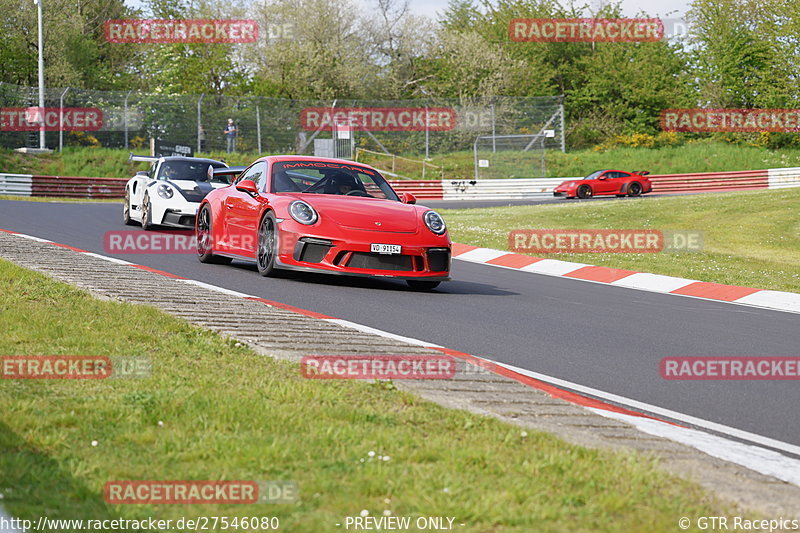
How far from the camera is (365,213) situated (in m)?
10.5

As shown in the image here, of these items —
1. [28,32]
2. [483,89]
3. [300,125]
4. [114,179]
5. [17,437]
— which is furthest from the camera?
[483,89]

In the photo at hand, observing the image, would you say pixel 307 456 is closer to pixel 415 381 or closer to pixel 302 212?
pixel 415 381

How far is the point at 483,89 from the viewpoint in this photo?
61312 mm

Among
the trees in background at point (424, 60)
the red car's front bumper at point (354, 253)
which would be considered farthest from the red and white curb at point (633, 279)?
the trees in background at point (424, 60)

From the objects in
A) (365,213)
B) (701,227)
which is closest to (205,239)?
(365,213)

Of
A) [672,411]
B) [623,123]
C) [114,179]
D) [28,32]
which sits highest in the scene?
[28,32]

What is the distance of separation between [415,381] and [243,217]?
6464 millimetres

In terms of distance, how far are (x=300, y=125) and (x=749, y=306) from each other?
30213 millimetres

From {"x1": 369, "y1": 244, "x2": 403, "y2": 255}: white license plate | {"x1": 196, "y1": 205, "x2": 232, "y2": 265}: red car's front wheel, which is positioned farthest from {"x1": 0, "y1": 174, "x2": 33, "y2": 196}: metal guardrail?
{"x1": 369, "y1": 244, "x2": 403, "y2": 255}: white license plate

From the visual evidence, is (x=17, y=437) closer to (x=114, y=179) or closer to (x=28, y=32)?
(x=114, y=179)

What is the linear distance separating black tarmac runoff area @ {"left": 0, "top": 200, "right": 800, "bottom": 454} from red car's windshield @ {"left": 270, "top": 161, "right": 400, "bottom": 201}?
1024 mm

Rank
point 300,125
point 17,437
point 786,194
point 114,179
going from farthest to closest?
1. point 300,125
2. point 114,179
3. point 786,194
4. point 17,437

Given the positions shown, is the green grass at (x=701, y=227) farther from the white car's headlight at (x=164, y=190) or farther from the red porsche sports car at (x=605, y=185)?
the red porsche sports car at (x=605, y=185)

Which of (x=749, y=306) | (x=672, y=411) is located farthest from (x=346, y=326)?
(x=749, y=306)
